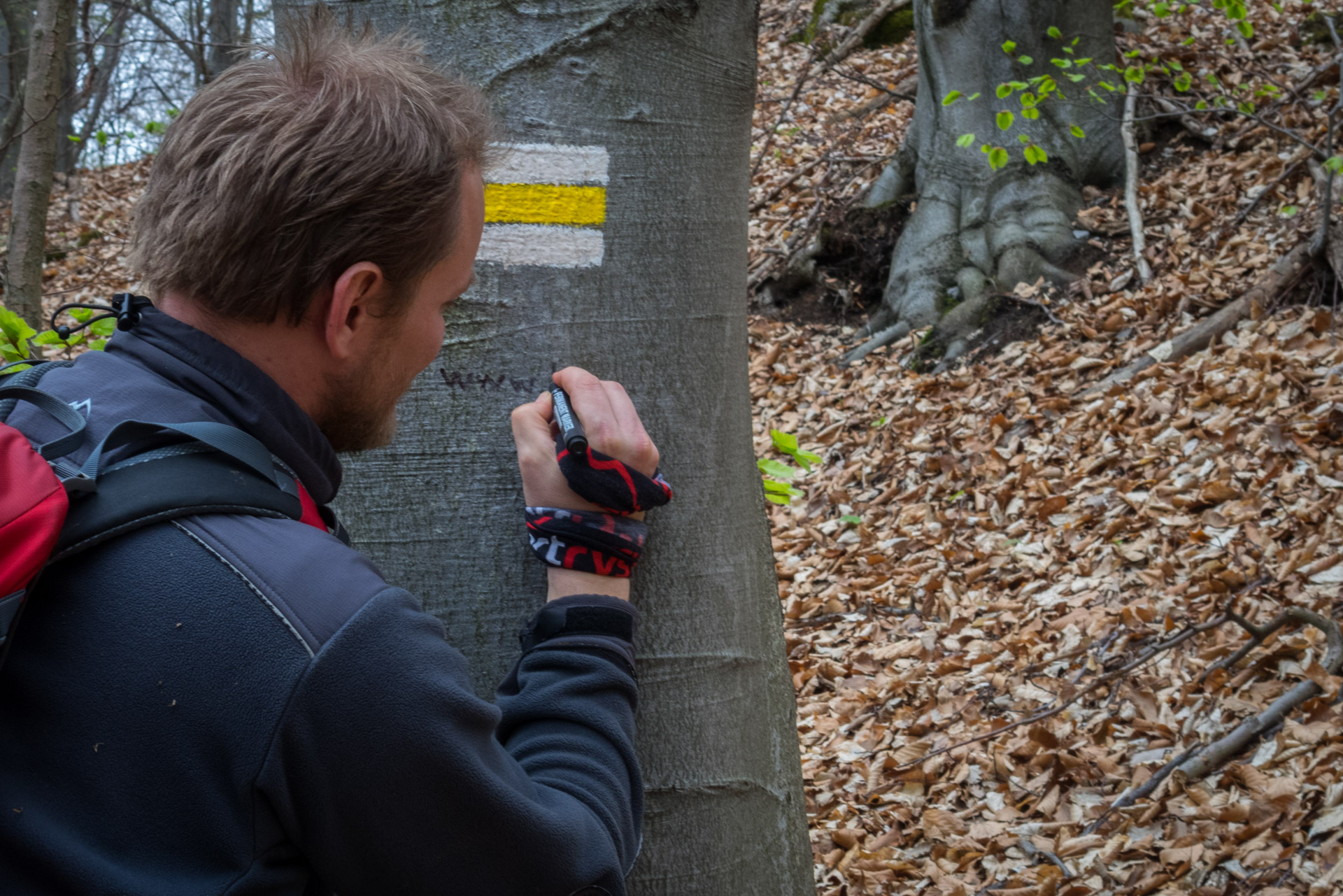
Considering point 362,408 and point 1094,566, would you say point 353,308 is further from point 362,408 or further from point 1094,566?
Result: point 1094,566

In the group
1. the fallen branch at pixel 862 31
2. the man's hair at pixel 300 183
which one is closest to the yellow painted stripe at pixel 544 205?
the man's hair at pixel 300 183

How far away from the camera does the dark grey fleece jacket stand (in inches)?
40.9

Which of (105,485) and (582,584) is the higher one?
(105,485)

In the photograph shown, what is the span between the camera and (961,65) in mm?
7617

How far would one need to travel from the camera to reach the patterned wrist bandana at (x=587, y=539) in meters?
1.59

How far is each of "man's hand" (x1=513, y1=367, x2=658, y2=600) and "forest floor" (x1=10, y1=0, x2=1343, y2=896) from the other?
1.50 m

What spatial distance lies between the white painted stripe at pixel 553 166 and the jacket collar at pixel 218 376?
0.65m

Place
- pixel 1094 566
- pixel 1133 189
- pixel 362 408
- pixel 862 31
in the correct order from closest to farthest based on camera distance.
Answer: pixel 362 408
pixel 1094 566
pixel 1133 189
pixel 862 31

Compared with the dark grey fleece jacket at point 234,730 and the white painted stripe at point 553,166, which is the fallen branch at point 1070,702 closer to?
the white painted stripe at point 553,166

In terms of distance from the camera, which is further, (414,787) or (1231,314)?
(1231,314)

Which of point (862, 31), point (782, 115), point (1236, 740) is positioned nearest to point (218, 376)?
point (1236, 740)

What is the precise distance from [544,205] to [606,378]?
0.31 meters

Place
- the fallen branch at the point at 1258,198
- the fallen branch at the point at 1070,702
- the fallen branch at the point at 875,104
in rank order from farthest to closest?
the fallen branch at the point at 875,104, the fallen branch at the point at 1258,198, the fallen branch at the point at 1070,702

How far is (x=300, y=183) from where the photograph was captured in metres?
1.25
